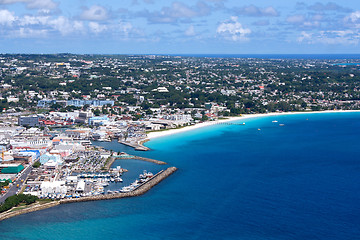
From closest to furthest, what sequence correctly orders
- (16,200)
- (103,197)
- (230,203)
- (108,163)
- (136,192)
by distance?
(16,200) → (230,203) → (103,197) → (136,192) → (108,163)

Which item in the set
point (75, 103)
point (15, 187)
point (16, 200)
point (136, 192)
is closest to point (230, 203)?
point (136, 192)

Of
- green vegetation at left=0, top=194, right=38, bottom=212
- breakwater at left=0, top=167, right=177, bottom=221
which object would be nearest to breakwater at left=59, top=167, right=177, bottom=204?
breakwater at left=0, top=167, right=177, bottom=221

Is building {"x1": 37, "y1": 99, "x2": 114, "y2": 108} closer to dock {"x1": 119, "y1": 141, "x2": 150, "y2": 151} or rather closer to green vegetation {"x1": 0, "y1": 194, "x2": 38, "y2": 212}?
dock {"x1": 119, "y1": 141, "x2": 150, "y2": 151}

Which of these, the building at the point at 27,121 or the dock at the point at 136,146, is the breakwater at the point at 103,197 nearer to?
the dock at the point at 136,146

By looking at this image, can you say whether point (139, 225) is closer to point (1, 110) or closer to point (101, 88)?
point (1, 110)

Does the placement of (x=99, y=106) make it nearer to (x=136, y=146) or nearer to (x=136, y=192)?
(x=136, y=146)
